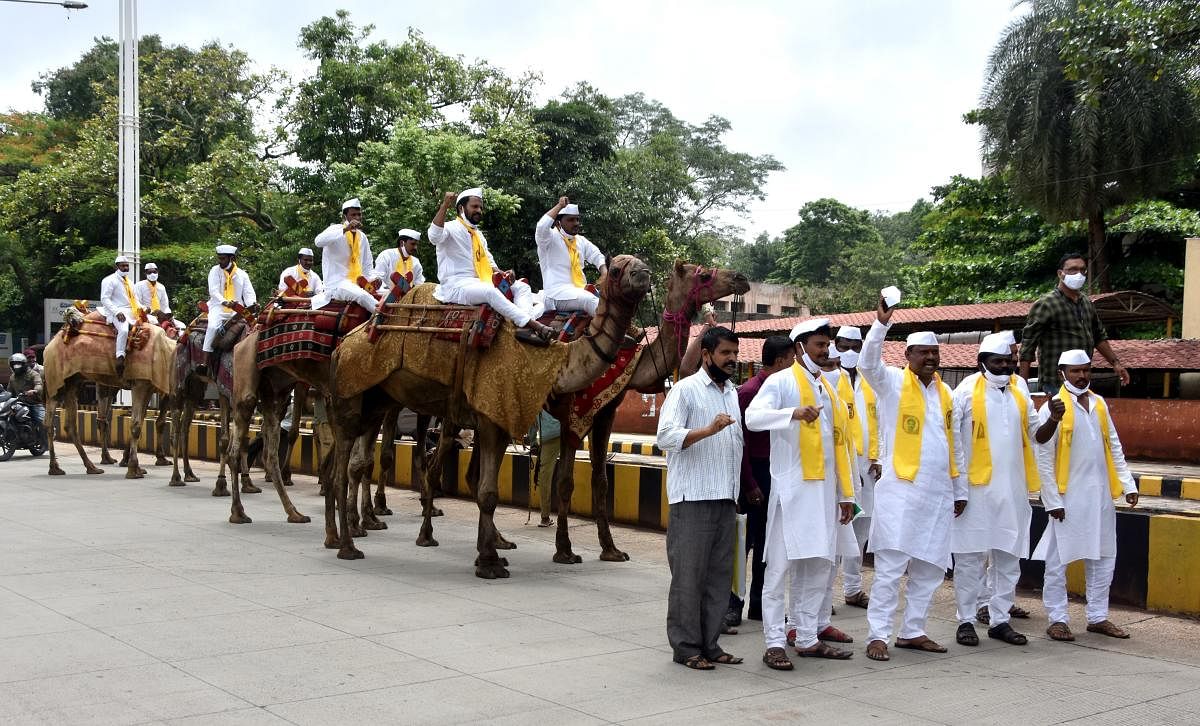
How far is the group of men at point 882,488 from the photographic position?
6543 millimetres

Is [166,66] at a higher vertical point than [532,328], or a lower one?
higher

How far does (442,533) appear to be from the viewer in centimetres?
1181

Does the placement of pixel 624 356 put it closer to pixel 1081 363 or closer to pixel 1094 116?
pixel 1081 363

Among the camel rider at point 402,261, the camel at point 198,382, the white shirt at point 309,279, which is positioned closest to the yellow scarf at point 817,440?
the camel rider at point 402,261

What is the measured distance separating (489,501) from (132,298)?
10631 mm

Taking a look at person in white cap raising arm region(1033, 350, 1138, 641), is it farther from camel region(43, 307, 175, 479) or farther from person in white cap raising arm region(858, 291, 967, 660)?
camel region(43, 307, 175, 479)

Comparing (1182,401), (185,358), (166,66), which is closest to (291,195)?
(166,66)

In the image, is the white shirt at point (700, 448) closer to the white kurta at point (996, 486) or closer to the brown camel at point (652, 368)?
the white kurta at point (996, 486)

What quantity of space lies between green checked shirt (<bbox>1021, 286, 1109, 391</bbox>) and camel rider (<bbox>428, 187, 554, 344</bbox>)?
13.3ft

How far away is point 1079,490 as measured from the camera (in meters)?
7.70

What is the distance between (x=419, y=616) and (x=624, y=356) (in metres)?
3.50

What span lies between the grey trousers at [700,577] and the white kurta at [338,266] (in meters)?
5.65

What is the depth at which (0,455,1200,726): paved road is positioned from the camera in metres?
5.53

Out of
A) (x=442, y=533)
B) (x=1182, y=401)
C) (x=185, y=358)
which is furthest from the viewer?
(x=1182, y=401)
